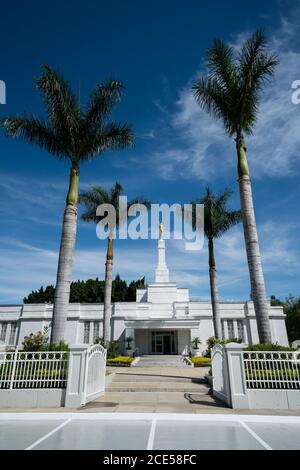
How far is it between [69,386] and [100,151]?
10.3m

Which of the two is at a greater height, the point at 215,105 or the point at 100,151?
the point at 215,105

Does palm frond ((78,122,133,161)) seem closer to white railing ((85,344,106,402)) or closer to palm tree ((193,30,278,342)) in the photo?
palm tree ((193,30,278,342))

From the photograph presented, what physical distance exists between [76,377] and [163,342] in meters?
21.6

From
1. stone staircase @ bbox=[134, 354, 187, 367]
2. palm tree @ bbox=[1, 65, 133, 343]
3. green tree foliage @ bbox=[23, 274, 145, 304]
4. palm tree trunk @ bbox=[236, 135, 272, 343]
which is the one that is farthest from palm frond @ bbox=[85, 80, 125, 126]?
green tree foliage @ bbox=[23, 274, 145, 304]

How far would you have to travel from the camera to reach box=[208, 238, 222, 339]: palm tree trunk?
65.5ft

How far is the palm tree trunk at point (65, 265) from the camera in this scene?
10906mm

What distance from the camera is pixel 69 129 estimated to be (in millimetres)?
12938

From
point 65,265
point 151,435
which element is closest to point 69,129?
point 65,265

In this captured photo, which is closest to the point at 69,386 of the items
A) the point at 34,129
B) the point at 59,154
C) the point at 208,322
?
the point at 59,154

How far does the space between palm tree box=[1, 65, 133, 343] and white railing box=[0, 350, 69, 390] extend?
3623 mm

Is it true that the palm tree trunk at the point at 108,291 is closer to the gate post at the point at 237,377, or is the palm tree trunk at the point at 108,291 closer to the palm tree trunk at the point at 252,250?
the palm tree trunk at the point at 252,250

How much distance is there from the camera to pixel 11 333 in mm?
29078

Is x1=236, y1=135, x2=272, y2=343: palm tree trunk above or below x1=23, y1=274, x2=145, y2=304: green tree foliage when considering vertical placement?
below

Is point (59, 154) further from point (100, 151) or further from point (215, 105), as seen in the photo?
point (215, 105)
